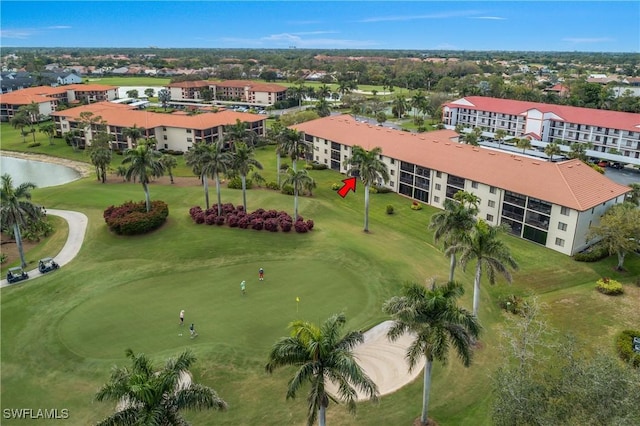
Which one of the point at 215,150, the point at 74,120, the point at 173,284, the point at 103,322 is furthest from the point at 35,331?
the point at 74,120

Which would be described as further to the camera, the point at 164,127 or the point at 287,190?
the point at 164,127

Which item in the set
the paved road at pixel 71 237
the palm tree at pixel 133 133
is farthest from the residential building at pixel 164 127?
the paved road at pixel 71 237

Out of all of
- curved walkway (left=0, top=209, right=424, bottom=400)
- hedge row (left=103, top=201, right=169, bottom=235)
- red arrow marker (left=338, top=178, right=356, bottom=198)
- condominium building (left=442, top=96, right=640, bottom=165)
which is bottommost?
curved walkway (left=0, top=209, right=424, bottom=400)

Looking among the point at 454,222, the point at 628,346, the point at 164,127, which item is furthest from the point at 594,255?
the point at 164,127

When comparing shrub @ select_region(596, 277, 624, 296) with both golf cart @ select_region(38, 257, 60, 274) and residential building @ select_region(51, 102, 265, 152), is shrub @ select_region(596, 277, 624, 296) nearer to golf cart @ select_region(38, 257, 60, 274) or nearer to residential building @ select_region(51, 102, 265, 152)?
golf cart @ select_region(38, 257, 60, 274)

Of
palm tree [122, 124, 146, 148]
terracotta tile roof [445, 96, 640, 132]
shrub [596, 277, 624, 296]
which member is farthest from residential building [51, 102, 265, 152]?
shrub [596, 277, 624, 296]

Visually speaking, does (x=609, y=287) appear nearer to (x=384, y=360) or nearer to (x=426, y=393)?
(x=384, y=360)

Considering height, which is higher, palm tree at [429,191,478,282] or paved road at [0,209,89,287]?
palm tree at [429,191,478,282]
